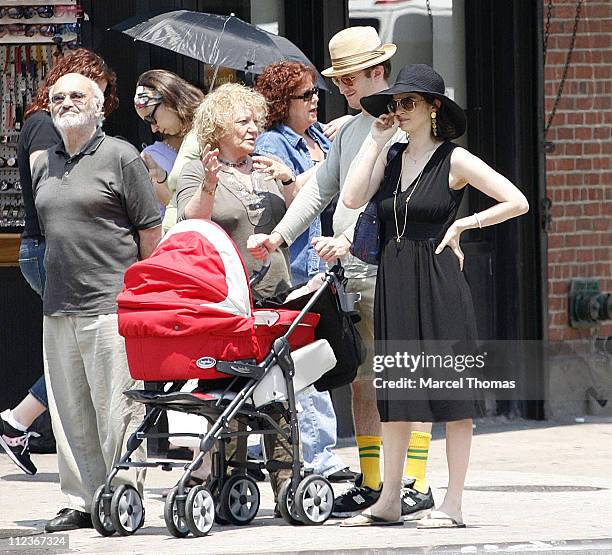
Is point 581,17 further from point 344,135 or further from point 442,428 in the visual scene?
point 344,135

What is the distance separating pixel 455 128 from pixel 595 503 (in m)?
1.92

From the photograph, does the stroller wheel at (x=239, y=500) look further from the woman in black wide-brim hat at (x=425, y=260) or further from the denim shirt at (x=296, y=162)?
the denim shirt at (x=296, y=162)

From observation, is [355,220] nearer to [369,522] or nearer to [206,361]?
[206,361]

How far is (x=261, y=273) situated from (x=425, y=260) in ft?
2.65

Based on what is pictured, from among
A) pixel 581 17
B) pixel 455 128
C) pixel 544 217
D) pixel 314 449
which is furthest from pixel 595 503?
pixel 581 17

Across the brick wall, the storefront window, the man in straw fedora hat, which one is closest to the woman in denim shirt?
the man in straw fedora hat

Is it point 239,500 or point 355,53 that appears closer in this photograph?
point 239,500

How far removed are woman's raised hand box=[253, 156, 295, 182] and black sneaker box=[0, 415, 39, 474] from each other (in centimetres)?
210

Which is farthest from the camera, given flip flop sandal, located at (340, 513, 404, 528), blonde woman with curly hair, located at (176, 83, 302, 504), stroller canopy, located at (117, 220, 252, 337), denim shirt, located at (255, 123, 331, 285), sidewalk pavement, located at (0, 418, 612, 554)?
denim shirt, located at (255, 123, 331, 285)

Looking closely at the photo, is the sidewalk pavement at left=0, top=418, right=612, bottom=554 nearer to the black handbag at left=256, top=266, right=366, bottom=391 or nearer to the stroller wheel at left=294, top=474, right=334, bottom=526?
the stroller wheel at left=294, top=474, right=334, bottom=526

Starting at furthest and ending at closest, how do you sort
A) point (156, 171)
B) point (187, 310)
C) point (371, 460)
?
point (156, 171), point (371, 460), point (187, 310)

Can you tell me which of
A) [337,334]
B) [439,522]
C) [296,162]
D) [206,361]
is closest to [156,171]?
[296,162]

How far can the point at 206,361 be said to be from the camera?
6512 millimetres

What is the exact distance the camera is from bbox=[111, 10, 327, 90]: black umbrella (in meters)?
8.16
